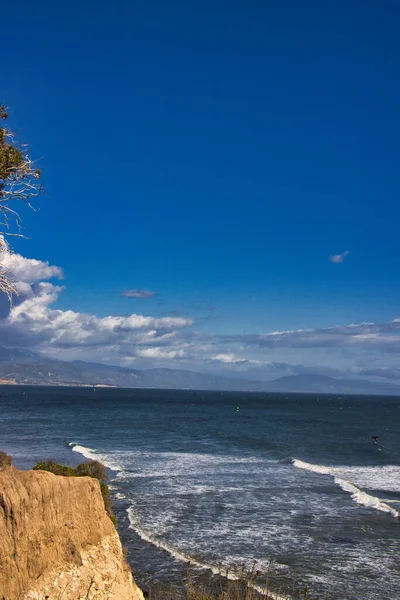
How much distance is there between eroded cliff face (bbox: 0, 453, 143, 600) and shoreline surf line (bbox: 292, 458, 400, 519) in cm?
2825

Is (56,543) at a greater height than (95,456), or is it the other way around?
(56,543)

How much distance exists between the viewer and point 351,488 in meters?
44.1

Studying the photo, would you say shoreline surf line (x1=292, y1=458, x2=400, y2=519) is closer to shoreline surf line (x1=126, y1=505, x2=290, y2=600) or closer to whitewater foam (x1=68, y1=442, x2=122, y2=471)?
shoreline surf line (x1=126, y1=505, x2=290, y2=600)

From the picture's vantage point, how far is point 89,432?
84.6 m

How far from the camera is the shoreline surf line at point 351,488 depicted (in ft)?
122

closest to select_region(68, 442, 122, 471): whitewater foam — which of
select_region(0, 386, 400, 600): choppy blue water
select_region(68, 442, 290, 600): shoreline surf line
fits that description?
select_region(0, 386, 400, 600): choppy blue water

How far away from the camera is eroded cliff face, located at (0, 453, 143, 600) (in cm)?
1090

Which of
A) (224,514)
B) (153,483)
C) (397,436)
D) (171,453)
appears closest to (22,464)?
(153,483)

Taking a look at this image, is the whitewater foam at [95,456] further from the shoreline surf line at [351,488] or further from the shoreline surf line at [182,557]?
the shoreline surf line at [351,488]

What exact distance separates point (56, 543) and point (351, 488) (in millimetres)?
37441

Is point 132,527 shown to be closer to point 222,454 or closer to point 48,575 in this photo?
point 48,575

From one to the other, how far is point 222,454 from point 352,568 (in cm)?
3795

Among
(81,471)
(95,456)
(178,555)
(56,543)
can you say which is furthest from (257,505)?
(56,543)

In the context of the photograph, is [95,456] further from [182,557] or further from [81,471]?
[182,557]
